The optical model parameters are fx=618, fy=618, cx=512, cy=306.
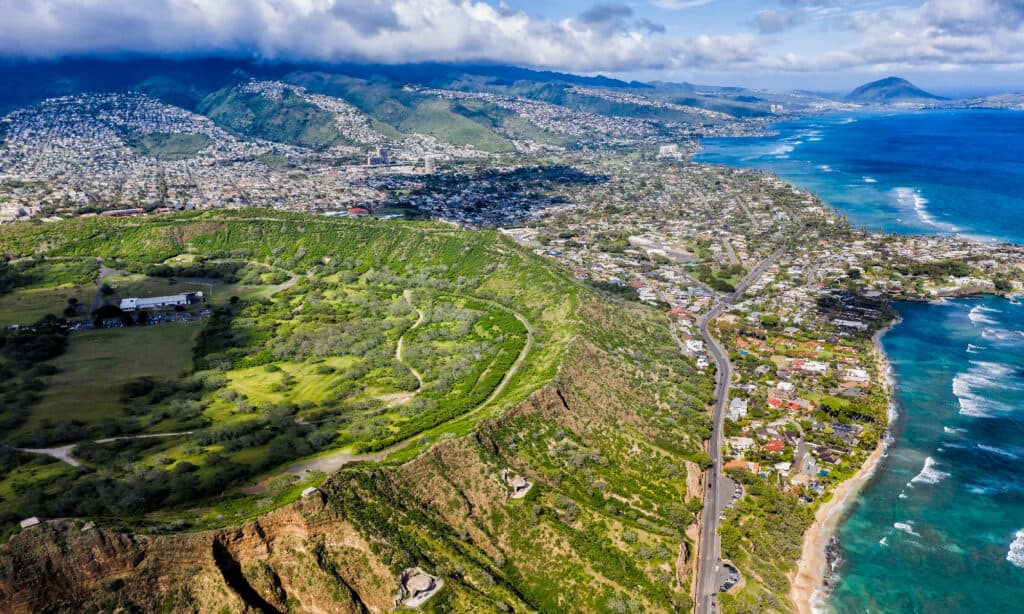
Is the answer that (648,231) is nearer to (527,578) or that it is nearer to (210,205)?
(210,205)

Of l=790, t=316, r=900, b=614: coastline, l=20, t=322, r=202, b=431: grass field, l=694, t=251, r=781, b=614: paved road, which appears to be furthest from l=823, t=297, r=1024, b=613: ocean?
l=20, t=322, r=202, b=431: grass field

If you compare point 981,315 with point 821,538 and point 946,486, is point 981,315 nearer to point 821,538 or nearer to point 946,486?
point 946,486

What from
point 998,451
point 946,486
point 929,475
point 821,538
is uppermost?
point 998,451

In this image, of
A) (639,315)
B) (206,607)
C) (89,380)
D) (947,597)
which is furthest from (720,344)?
(89,380)

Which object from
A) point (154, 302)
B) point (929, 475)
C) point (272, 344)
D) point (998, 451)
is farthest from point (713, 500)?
point (154, 302)

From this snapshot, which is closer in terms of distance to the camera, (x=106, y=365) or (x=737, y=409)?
(x=737, y=409)

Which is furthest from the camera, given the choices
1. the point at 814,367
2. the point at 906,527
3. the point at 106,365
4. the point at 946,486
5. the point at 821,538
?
the point at 814,367
